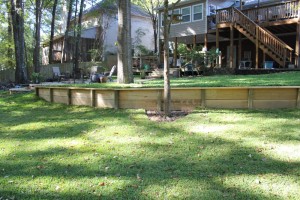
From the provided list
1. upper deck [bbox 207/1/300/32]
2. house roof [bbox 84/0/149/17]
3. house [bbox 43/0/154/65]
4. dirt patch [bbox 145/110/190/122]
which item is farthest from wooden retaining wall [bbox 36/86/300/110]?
house roof [bbox 84/0/149/17]

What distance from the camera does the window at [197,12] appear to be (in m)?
18.7

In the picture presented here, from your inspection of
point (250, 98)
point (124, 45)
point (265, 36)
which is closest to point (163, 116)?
point (250, 98)

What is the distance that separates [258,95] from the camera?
588 cm

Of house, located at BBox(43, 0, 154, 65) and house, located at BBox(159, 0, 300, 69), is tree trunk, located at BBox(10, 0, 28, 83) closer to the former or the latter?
house, located at BBox(43, 0, 154, 65)

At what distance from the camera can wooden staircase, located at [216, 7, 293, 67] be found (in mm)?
13400

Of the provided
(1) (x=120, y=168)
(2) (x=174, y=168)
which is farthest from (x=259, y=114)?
(1) (x=120, y=168)

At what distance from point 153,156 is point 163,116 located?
192 cm

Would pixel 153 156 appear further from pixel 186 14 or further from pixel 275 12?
pixel 186 14

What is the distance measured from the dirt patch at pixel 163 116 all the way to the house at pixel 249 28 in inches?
363

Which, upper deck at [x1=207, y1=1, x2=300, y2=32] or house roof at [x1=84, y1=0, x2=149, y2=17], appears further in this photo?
house roof at [x1=84, y1=0, x2=149, y2=17]

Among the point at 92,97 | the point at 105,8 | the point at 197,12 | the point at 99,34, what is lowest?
the point at 92,97

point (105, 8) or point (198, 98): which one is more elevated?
point (105, 8)

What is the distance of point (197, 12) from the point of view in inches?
747

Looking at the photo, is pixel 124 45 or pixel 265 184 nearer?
pixel 265 184
